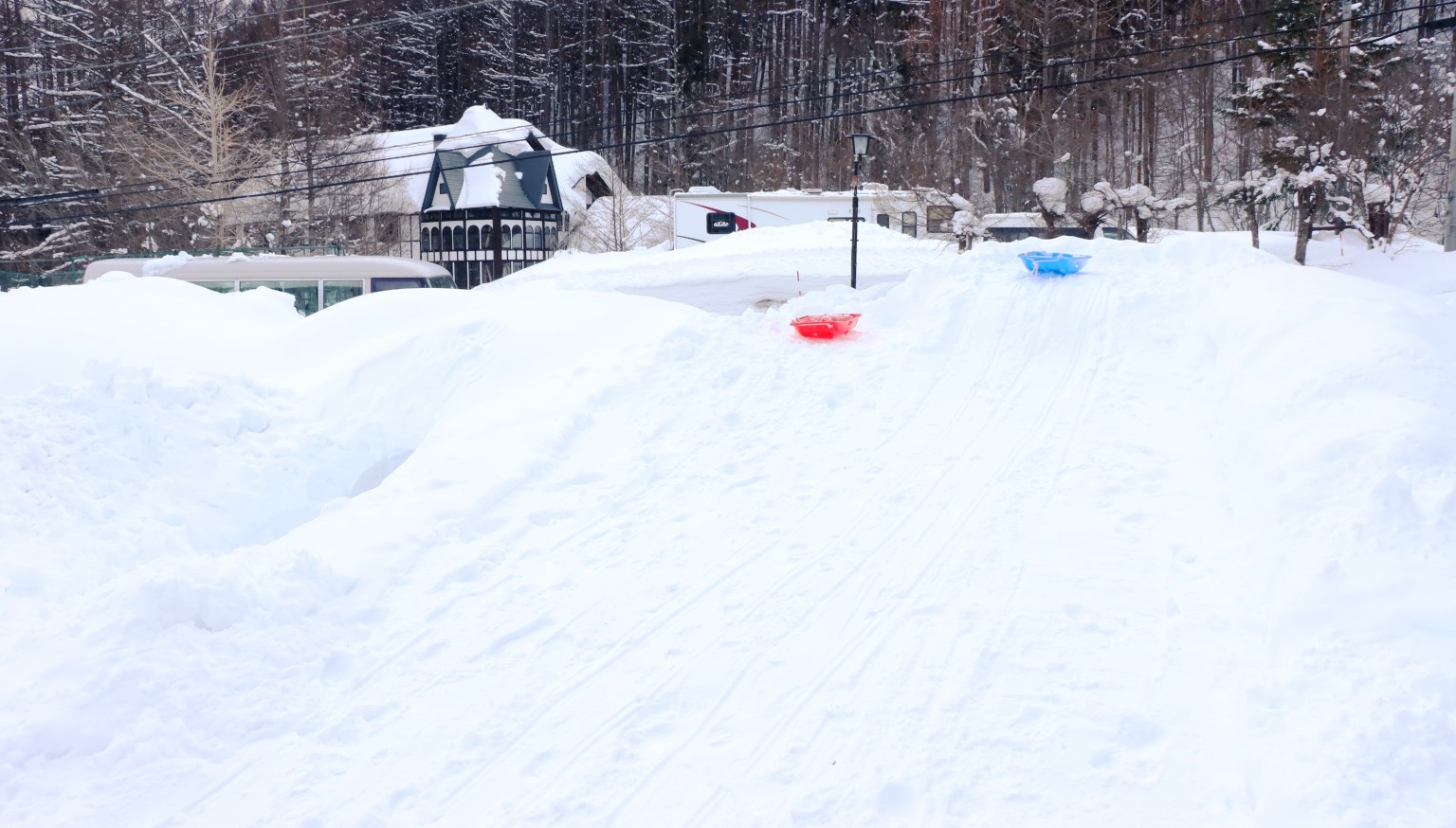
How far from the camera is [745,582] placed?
602 cm

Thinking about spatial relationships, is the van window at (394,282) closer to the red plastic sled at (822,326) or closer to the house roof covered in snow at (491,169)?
the red plastic sled at (822,326)

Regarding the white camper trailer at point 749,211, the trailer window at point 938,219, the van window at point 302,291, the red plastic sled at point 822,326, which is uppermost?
the white camper trailer at point 749,211

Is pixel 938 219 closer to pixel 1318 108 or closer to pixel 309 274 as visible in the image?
pixel 1318 108

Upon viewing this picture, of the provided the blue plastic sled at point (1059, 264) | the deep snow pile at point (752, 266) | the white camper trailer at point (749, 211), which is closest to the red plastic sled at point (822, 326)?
the blue plastic sled at point (1059, 264)

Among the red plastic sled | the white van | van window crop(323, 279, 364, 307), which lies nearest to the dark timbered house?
the white van

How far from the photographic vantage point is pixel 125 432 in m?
10.2

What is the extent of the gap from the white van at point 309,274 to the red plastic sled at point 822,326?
13249 millimetres

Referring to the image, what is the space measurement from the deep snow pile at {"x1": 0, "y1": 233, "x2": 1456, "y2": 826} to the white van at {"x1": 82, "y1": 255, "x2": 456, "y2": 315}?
462 inches

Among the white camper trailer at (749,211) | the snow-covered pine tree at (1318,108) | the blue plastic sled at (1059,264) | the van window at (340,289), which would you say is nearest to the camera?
the blue plastic sled at (1059,264)

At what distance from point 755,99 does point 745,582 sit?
54017mm

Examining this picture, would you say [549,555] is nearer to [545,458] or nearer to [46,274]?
[545,458]

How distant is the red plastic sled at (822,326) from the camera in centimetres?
1225

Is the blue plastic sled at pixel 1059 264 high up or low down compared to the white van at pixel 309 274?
down

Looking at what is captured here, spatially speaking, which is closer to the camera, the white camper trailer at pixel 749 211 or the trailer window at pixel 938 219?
the trailer window at pixel 938 219
